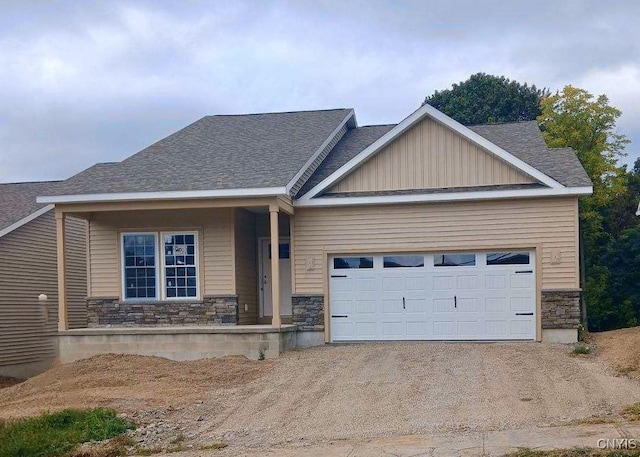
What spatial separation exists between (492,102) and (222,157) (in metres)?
24.3

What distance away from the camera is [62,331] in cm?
1634

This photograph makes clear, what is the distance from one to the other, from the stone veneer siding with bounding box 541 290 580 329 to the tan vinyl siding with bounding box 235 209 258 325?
6646 millimetres

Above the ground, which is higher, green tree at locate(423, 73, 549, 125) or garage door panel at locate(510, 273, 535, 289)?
green tree at locate(423, 73, 549, 125)

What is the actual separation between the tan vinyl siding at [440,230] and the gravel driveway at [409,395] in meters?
2.35

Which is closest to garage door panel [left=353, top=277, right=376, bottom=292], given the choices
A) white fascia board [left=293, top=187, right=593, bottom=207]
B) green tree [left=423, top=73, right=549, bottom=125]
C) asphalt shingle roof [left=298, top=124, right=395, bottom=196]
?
white fascia board [left=293, top=187, right=593, bottom=207]

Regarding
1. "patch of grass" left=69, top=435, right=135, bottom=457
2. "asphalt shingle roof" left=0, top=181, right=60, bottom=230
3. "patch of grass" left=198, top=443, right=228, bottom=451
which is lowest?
"patch of grass" left=69, top=435, right=135, bottom=457

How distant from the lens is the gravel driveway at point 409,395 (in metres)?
9.88

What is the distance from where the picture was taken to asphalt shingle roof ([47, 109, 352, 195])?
54.3 feet

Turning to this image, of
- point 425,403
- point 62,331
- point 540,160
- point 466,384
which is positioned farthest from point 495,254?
point 62,331

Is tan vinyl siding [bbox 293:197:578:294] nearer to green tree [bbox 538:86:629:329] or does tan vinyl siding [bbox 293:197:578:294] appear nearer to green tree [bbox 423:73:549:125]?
green tree [bbox 538:86:629:329]

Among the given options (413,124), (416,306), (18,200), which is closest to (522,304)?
(416,306)

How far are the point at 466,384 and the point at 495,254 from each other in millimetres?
5244

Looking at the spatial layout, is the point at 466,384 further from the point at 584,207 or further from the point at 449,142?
the point at 584,207

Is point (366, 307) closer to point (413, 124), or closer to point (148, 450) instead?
point (413, 124)
